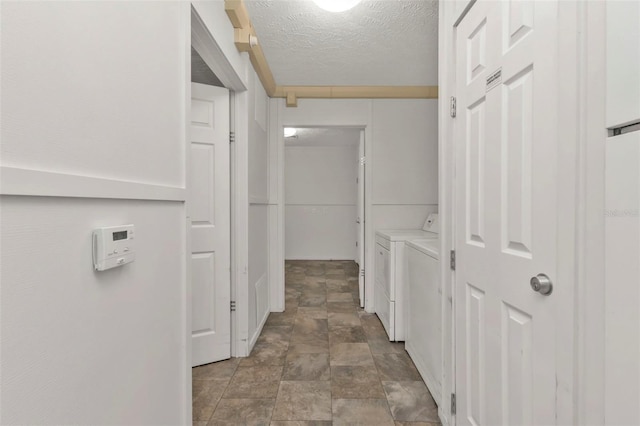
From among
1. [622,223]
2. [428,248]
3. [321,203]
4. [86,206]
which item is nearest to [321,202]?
[321,203]

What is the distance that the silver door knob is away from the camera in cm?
81

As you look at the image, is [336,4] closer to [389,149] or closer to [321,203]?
[389,149]

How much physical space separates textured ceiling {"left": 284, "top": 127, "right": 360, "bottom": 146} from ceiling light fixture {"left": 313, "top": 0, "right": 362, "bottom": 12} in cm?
295

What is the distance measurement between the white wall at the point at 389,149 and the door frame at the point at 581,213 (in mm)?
2534

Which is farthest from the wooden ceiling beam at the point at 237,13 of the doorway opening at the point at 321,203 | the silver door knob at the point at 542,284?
the doorway opening at the point at 321,203

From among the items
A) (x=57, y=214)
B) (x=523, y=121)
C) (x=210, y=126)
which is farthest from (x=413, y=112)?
(x=57, y=214)

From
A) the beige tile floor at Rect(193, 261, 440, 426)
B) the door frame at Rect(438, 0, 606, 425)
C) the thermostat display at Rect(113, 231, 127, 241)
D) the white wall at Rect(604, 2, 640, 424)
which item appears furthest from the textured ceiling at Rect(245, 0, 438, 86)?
the beige tile floor at Rect(193, 261, 440, 426)

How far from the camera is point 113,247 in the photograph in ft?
2.67

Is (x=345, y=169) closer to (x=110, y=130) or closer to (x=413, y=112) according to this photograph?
(x=413, y=112)

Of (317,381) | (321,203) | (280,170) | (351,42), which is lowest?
(317,381)

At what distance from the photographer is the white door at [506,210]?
83 cm

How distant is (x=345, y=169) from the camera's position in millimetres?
6258

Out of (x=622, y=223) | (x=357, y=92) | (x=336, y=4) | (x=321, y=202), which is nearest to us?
(x=622, y=223)

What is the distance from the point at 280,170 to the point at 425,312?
2051 mm
